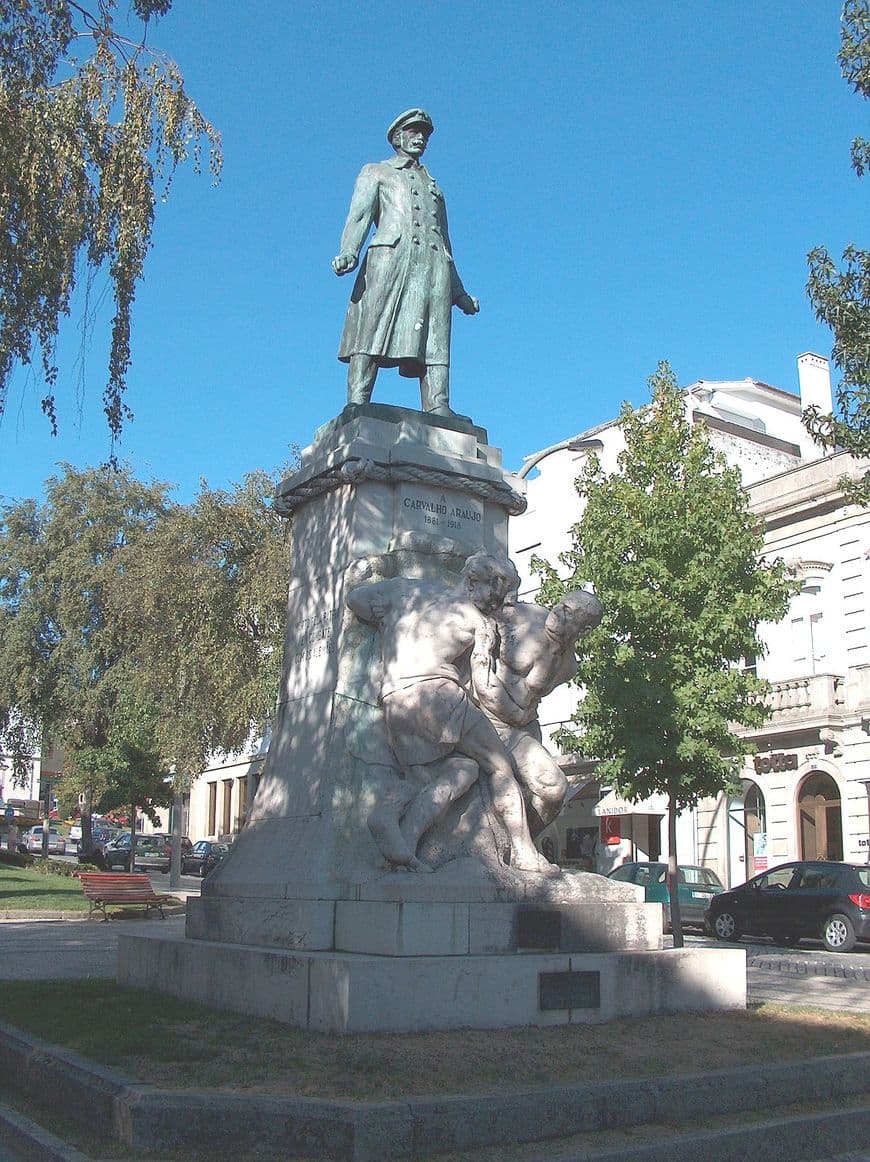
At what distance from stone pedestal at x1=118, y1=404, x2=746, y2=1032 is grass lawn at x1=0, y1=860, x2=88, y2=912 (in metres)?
13.9

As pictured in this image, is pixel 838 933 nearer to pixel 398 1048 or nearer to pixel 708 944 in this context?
pixel 708 944

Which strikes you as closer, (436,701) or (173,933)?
(436,701)

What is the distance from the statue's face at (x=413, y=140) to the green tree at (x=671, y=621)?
10.1 m

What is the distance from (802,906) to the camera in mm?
21000

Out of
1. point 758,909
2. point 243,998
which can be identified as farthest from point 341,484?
point 758,909

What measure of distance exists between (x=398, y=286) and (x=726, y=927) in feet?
53.0

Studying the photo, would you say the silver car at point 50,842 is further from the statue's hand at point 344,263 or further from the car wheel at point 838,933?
the statue's hand at point 344,263

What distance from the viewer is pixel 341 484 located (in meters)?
9.16

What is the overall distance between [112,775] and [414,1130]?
108ft

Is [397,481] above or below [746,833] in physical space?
above

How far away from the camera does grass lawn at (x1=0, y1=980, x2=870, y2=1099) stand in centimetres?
553

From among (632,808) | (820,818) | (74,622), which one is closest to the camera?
(820,818)

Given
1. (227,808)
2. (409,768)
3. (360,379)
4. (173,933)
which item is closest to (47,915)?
(173,933)

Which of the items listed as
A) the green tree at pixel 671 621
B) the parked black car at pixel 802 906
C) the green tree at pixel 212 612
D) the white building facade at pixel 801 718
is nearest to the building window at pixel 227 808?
the white building facade at pixel 801 718
